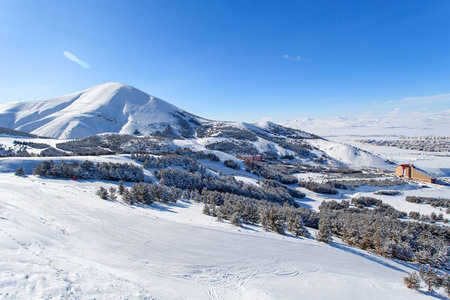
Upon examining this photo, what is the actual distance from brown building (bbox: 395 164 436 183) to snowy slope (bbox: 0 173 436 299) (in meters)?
57.5

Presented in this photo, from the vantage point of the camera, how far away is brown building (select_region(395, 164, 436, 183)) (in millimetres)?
49181

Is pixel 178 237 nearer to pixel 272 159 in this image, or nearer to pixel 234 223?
pixel 234 223

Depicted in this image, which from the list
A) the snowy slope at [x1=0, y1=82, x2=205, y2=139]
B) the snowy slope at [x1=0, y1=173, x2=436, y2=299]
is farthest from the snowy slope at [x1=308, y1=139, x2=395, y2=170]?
the snowy slope at [x1=0, y1=82, x2=205, y2=139]

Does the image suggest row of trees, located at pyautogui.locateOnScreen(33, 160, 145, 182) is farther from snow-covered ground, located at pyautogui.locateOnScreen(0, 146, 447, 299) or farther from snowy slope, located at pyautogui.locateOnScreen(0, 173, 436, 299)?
snowy slope, located at pyautogui.locateOnScreen(0, 173, 436, 299)

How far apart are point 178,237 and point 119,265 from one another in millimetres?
3137

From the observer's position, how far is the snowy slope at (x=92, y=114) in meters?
86.4

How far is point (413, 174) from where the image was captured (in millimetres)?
53500

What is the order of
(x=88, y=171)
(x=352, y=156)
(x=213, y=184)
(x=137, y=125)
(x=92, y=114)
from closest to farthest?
(x=88, y=171) < (x=213, y=184) < (x=352, y=156) < (x=92, y=114) < (x=137, y=125)

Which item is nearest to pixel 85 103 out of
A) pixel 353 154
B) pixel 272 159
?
pixel 272 159

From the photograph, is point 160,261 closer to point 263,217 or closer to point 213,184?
point 263,217

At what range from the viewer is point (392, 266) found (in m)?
9.95

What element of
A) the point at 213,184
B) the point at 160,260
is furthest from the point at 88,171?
the point at 160,260

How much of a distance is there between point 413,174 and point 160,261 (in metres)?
72.2

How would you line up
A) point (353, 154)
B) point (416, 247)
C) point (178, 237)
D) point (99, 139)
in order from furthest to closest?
point (353, 154) < point (99, 139) < point (416, 247) < point (178, 237)
